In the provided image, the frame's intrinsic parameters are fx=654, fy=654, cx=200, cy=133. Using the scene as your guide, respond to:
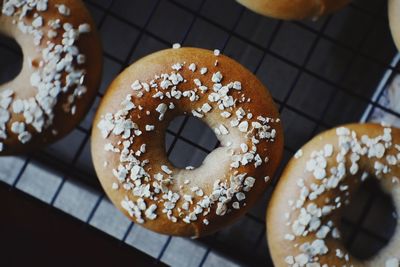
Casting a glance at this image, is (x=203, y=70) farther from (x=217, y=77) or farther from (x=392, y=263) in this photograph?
(x=392, y=263)

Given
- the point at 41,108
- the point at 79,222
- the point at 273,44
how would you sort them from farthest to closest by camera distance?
the point at 273,44
the point at 79,222
the point at 41,108

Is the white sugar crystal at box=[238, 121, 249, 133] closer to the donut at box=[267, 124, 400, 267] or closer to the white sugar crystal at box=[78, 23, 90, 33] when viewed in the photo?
the donut at box=[267, 124, 400, 267]

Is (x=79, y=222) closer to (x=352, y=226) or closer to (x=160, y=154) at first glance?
(x=160, y=154)

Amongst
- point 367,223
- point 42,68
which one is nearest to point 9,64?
point 42,68

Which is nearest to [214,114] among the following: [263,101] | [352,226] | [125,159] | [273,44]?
[263,101]

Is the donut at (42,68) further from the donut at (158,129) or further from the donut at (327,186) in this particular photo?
the donut at (327,186)

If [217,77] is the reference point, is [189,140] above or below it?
below
